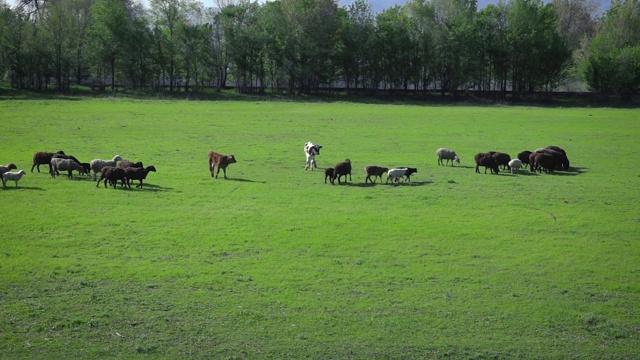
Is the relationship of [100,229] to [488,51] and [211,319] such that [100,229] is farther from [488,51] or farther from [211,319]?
[488,51]

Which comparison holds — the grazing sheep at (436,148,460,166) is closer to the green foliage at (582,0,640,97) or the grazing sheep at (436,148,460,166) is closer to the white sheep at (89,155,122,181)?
the white sheep at (89,155,122,181)

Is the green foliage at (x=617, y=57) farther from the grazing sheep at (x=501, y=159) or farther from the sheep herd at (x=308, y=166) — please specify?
the grazing sheep at (x=501, y=159)

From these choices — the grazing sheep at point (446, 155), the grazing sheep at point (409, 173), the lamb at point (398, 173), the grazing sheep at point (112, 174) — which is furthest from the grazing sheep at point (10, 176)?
the grazing sheep at point (446, 155)

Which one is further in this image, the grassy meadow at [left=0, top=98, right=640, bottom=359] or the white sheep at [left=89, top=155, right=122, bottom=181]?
the white sheep at [left=89, top=155, right=122, bottom=181]

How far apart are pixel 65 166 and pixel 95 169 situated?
1.43m

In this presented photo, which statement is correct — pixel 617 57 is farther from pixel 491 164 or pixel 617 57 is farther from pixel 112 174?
pixel 112 174

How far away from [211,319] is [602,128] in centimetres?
4475

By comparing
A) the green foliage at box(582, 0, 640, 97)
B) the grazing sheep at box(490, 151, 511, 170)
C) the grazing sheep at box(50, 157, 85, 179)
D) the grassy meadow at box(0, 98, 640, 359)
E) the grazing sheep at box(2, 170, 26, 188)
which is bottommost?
the grassy meadow at box(0, 98, 640, 359)

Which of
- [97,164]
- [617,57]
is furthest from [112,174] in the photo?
[617,57]

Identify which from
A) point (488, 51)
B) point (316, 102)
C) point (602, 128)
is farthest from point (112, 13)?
point (602, 128)

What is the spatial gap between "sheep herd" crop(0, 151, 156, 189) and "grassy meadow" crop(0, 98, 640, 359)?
2.30 feet

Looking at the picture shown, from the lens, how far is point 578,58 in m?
102

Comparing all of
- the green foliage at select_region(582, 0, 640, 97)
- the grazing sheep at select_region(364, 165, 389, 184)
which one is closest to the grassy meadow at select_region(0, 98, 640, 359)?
the grazing sheep at select_region(364, 165, 389, 184)

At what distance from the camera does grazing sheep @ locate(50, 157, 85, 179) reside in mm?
28261
